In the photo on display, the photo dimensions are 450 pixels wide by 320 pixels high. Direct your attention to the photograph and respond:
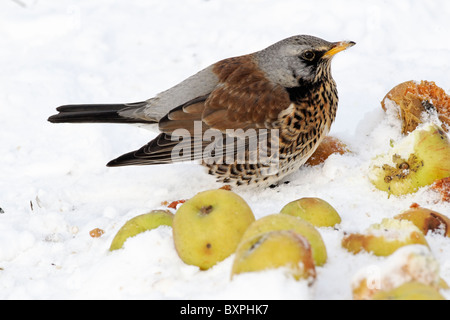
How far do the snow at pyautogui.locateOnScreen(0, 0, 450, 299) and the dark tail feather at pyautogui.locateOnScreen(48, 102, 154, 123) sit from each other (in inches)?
21.0

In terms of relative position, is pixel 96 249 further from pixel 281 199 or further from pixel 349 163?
pixel 349 163

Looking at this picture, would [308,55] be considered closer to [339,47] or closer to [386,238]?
[339,47]

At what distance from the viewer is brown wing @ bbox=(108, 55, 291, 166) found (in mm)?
4434

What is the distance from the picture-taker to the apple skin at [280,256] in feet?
8.27

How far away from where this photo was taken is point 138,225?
3.46m

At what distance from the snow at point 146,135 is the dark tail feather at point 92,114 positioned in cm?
53

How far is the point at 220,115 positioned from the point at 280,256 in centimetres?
214

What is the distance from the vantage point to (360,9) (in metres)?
6.78

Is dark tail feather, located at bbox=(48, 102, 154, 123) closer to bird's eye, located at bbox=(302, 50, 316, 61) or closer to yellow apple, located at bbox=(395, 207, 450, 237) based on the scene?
bird's eye, located at bbox=(302, 50, 316, 61)

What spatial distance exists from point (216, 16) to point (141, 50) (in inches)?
40.8

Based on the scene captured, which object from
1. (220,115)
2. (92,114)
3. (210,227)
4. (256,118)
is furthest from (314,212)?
(92,114)

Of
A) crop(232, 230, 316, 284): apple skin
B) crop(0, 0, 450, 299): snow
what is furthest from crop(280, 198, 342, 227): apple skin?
crop(232, 230, 316, 284): apple skin

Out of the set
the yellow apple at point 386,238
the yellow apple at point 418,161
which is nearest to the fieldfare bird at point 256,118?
the yellow apple at point 418,161
